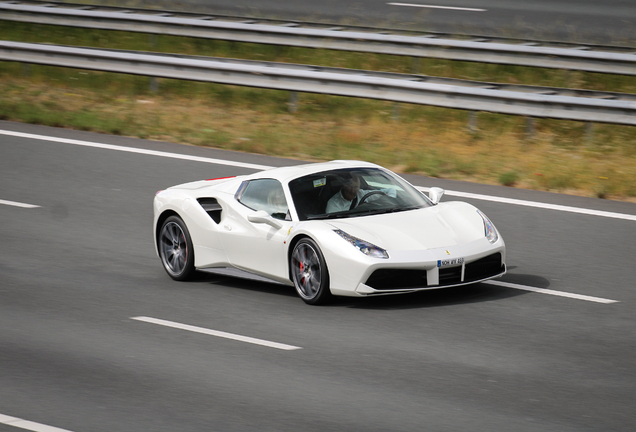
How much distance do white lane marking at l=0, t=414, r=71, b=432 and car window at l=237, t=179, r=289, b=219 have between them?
3582mm

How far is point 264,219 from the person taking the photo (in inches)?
368

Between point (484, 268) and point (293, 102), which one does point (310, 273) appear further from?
point (293, 102)

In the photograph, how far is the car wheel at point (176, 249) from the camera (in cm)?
1021

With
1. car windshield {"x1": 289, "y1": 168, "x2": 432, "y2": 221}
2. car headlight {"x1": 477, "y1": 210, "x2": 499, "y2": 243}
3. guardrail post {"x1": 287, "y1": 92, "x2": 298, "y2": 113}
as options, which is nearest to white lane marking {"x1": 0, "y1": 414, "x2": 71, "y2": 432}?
car windshield {"x1": 289, "y1": 168, "x2": 432, "y2": 221}

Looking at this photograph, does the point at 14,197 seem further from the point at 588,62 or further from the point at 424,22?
the point at 424,22

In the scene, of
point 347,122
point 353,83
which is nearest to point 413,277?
point 353,83

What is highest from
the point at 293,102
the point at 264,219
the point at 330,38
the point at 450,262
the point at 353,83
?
the point at 330,38

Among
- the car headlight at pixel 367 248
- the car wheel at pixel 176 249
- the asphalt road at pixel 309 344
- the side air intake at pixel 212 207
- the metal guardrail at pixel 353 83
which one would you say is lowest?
the asphalt road at pixel 309 344

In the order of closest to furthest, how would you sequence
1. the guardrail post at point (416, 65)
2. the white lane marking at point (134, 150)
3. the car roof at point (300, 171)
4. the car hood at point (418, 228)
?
the car hood at point (418, 228)
the car roof at point (300, 171)
the white lane marking at point (134, 150)
the guardrail post at point (416, 65)

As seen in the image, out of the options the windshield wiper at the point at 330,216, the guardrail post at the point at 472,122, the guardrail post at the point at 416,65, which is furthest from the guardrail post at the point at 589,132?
the windshield wiper at the point at 330,216

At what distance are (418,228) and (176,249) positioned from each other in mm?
2642

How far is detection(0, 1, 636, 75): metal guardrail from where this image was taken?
18.5 metres

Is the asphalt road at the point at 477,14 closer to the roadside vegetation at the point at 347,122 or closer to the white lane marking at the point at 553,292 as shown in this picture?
the roadside vegetation at the point at 347,122

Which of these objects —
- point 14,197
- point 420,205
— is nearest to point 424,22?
point 14,197
